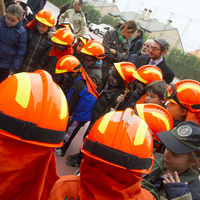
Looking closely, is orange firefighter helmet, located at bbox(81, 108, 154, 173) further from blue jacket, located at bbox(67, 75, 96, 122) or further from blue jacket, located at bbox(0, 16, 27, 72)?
blue jacket, located at bbox(0, 16, 27, 72)

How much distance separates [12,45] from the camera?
3680mm

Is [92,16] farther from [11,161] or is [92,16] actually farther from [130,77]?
[11,161]

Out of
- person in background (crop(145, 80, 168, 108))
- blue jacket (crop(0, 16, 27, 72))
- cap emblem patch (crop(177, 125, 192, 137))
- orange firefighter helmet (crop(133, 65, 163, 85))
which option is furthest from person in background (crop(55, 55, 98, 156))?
cap emblem patch (crop(177, 125, 192, 137))

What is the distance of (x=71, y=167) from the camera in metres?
3.39

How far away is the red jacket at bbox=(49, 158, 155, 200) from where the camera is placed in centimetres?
112

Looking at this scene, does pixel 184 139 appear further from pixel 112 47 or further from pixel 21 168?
pixel 112 47

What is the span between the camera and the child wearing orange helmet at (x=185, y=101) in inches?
97.0

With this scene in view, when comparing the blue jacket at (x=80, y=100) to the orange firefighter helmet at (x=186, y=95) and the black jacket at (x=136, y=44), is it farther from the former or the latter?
the black jacket at (x=136, y=44)

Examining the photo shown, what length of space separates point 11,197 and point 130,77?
2.50 meters

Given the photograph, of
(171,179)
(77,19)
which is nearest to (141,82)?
(171,179)

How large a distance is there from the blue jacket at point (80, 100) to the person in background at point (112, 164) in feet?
6.07

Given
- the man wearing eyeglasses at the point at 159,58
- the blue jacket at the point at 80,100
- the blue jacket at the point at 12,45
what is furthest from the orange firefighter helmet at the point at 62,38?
the man wearing eyeglasses at the point at 159,58

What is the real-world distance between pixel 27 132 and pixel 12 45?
10.2 feet

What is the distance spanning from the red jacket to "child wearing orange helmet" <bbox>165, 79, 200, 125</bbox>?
1.54 m
